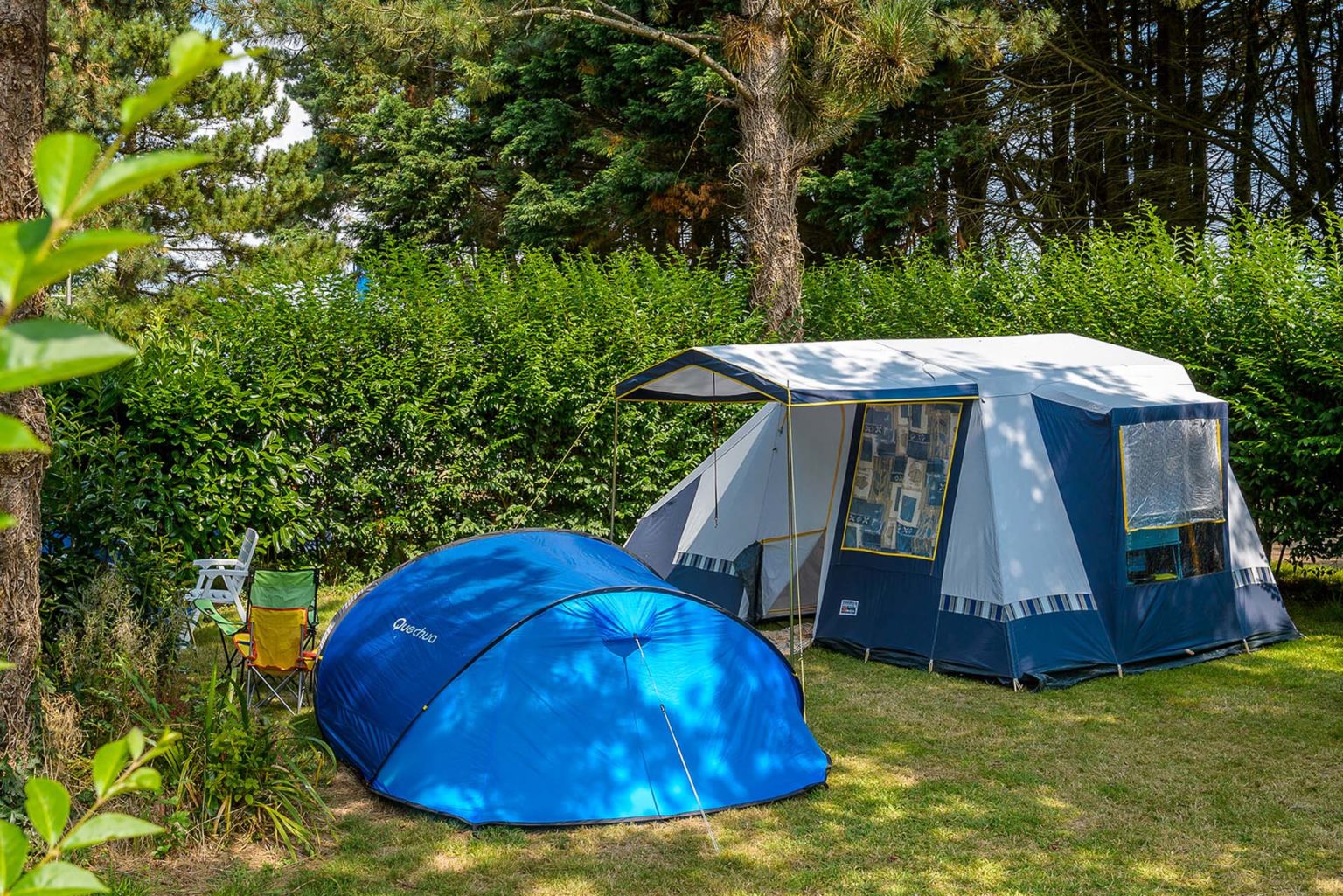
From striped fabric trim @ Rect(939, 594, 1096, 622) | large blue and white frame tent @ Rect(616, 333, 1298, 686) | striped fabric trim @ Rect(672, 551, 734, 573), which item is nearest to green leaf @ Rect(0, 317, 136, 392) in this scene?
large blue and white frame tent @ Rect(616, 333, 1298, 686)

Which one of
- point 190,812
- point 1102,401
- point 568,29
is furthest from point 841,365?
point 568,29

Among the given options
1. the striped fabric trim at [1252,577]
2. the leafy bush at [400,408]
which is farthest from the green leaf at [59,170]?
the striped fabric trim at [1252,577]

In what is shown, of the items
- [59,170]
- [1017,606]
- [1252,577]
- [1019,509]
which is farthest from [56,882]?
[1252,577]

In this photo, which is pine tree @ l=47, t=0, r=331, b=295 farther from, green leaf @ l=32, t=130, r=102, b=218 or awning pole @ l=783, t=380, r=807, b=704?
green leaf @ l=32, t=130, r=102, b=218

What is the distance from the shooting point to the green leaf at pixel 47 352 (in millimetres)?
504

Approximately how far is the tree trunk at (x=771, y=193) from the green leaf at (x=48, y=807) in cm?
961

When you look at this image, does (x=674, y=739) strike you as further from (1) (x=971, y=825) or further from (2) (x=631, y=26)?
(2) (x=631, y=26)

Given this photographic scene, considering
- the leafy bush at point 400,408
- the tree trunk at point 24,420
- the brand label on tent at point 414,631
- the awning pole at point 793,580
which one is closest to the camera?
the tree trunk at point 24,420

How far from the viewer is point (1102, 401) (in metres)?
6.49

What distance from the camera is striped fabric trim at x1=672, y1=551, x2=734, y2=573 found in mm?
7523

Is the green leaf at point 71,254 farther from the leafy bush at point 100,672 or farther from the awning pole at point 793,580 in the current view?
the awning pole at point 793,580

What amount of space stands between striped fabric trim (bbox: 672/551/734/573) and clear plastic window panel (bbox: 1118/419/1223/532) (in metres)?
2.43

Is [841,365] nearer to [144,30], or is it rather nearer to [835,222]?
[835,222]

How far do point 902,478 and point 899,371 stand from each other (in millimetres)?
692
